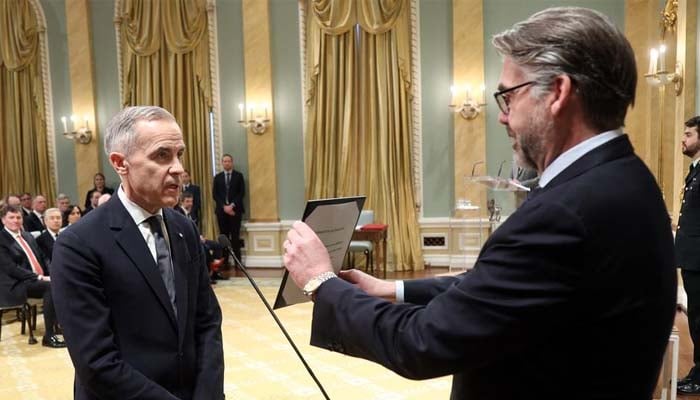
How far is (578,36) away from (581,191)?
0.82ft

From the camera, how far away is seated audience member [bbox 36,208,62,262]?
523 cm

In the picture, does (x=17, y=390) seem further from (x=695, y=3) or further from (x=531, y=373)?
(x=695, y=3)

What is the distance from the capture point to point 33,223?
7.38m

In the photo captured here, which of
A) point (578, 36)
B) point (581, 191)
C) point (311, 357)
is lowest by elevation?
point (311, 357)

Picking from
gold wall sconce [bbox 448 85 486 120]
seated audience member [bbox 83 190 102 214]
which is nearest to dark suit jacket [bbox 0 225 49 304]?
seated audience member [bbox 83 190 102 214]

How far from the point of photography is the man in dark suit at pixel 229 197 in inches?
325

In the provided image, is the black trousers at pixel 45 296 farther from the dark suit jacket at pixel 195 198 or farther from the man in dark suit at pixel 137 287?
the man in dark suit at pixel 137 287

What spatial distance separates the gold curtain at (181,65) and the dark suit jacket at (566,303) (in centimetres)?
813

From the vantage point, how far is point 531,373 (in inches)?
36.2

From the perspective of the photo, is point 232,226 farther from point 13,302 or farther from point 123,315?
point 123,315

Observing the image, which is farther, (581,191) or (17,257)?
(17,257)

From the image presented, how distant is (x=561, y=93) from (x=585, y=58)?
0.06m

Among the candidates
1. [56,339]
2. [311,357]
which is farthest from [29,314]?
[311,357]

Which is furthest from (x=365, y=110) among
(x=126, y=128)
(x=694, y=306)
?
(x=126, y=128)
